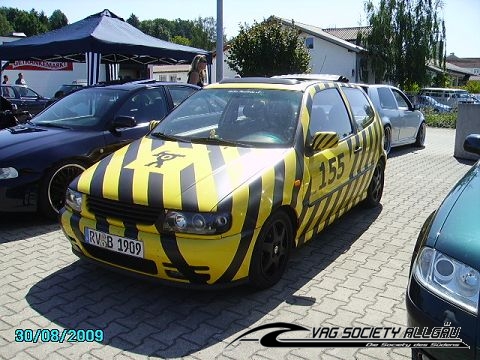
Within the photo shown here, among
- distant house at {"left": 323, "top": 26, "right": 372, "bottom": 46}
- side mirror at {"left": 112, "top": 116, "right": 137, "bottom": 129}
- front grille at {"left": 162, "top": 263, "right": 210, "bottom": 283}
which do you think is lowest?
front grille at {"left": 162, "top": 263, "right": 210, "bottom": 283}

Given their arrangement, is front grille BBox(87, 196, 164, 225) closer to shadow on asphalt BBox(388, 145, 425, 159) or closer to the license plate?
the license plate

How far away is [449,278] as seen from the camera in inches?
87.1

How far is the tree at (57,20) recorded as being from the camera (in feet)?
253

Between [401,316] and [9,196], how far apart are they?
4.02 m

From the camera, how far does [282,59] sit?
19.9 meters

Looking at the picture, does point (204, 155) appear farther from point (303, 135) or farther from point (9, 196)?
Answer: point (9, 196)

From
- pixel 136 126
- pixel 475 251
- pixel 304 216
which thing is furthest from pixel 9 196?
pixel 475 251

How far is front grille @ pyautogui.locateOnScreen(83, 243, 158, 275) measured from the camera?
10.7 ft

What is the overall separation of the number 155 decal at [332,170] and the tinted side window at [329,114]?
30 centimetres

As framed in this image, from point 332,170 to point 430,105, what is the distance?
2286cm

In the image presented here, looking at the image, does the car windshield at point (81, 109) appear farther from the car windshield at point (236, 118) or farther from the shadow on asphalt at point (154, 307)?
the shadow on asphalt at point (154, 307)

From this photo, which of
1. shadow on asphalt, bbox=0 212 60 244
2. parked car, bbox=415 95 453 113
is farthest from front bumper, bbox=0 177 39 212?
parked car, bbox=415 95 453 113

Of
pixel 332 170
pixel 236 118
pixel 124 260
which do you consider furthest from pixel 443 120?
pixel 124 260

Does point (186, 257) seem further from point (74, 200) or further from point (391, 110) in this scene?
point (391, 110)
